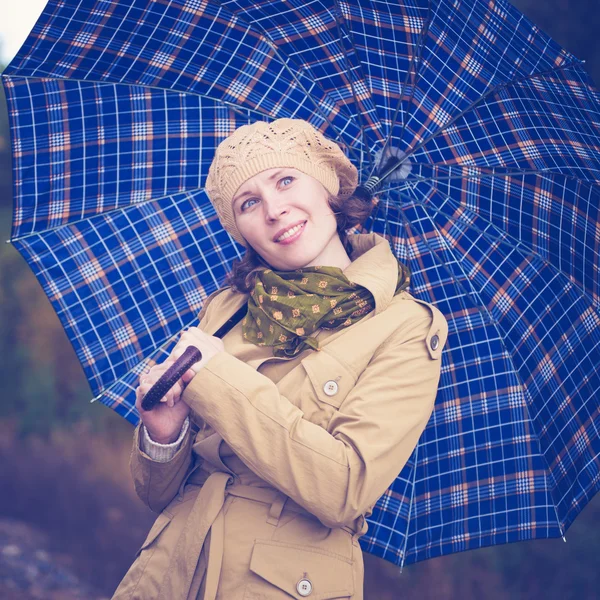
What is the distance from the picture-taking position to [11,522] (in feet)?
16.2

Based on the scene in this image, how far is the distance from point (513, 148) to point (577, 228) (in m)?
0.32

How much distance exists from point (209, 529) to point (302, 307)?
60cm

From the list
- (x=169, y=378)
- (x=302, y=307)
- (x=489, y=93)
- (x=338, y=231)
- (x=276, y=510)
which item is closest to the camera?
(x=169, y=378)

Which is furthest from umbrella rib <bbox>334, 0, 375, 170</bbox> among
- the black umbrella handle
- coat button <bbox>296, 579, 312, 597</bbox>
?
coat button <bbox>296, 579, 312, 597</bbox>

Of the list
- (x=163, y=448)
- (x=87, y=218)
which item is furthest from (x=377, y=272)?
(x=87, y=218)

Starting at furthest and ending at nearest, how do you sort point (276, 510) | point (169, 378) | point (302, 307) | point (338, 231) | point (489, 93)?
1. point (338, 231)
2. point (489, 93)
3. point (302, 307)
4. point (276, 510)
5. point (169, 378)

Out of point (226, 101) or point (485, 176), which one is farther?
point (226, 101)

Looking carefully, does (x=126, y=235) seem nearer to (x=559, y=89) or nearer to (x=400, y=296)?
(x=400, y=296)

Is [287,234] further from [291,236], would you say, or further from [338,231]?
[338,231]

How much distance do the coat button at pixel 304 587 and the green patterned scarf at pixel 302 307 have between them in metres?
0.56

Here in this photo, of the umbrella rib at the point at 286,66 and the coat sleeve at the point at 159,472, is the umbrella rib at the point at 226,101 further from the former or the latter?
the coat sleeve at the point at 159,472

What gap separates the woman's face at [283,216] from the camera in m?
2.19

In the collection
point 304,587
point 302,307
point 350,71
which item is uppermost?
point 350,71

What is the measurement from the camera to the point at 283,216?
85.7 inches
